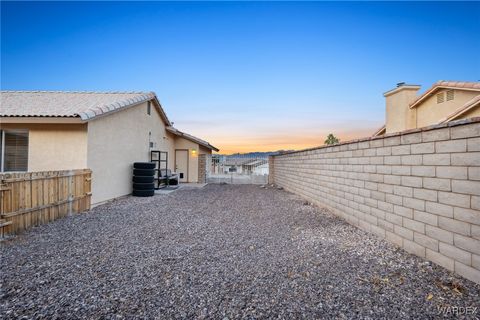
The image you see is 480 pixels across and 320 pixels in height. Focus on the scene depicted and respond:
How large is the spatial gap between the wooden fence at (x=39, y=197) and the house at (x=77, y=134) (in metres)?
1.00

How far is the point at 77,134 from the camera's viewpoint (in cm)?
787

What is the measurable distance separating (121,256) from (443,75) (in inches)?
622

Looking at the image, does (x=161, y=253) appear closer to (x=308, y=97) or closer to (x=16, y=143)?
(x=16, y=143)

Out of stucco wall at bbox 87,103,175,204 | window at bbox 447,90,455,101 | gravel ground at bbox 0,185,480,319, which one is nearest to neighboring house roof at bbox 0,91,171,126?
stucco wall at bbox 87,103,175,204

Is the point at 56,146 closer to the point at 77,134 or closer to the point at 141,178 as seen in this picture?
the point at 77,134

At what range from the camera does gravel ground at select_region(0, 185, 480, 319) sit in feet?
7.77

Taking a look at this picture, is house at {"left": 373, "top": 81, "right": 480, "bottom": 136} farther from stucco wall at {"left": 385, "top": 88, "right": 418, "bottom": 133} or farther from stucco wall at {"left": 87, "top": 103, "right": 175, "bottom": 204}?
stucco wall at {"left": 87, "top": 103, "right": 175, "bottom": 204}

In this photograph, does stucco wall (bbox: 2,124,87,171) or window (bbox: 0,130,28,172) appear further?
window (bbox: 0,130,28,172)

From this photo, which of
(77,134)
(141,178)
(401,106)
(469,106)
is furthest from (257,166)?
(77,134)

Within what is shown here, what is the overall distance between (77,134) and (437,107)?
1591 cm

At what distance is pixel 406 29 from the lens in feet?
30.8

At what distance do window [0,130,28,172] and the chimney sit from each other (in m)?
17.4

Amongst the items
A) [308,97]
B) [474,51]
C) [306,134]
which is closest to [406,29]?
[474,51]

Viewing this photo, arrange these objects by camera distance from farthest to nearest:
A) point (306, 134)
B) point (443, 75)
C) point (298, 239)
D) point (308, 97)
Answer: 1. point (306, 134)
2. point (308, 97)
3. point (443, 75)
4. point (298, 239)
